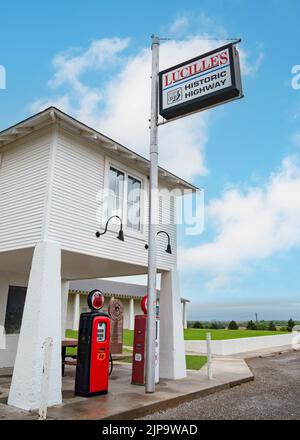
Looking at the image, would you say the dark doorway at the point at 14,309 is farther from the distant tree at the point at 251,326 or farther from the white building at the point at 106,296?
the distant tree at the point at 251,326

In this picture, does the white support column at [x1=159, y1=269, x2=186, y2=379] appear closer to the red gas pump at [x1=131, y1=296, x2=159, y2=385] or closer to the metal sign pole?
the red gas pump at [x1=131, y1=296, x2=159, y2=385]

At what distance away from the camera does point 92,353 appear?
7977 millimetres

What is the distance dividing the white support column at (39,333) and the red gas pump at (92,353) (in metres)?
0.69

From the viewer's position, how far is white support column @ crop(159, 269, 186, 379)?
10711 millimetres

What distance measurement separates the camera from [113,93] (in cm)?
1073

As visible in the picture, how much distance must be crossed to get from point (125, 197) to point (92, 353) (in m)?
4.12

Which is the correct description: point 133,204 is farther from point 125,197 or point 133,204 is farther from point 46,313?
point 46,313

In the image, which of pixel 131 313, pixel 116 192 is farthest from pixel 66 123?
pixel 131 313

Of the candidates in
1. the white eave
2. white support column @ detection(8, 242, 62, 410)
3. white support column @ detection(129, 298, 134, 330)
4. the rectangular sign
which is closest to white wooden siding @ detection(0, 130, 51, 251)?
the white eave

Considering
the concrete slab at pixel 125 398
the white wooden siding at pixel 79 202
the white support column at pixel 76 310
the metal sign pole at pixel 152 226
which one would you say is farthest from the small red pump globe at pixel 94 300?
the white support column at pixel 76 310

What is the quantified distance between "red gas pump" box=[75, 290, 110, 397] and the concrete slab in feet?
0.79

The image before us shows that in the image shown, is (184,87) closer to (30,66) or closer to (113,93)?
(113,93)
